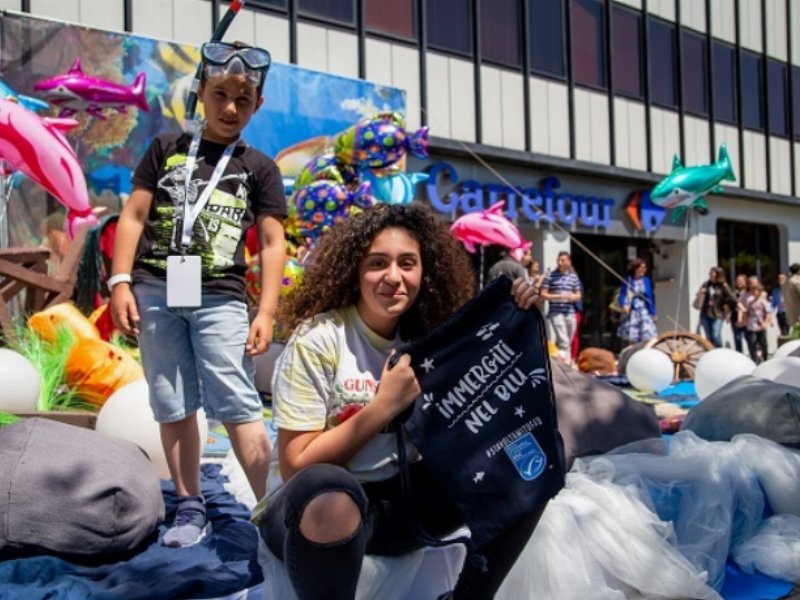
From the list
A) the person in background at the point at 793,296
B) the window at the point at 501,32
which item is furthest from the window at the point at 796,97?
the window at the point at 501,32

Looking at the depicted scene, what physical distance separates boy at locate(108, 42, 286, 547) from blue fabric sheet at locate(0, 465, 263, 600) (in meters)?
0.12

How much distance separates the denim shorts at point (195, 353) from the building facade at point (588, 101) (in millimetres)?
6303

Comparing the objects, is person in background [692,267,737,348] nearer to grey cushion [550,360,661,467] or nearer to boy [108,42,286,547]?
grey cushion [550,360,661,467]

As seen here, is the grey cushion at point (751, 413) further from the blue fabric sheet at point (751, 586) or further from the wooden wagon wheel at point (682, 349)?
the wooden wagon wheel at point (682, 349)

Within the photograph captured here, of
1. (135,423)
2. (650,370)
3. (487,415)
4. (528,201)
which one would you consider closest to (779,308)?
(528,201)

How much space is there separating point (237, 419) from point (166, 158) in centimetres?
91

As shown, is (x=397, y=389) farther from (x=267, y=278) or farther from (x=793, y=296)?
(x=793, y=296)

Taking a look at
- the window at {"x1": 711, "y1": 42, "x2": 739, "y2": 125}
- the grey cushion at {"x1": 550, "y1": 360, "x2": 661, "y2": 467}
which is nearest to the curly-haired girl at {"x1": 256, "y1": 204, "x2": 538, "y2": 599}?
the grey cushion at {"x1": 550, "y1": 360, "x2": 661, "y2": 467}

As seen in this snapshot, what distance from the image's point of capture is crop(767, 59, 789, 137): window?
16031mm

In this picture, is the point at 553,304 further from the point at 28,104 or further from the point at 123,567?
the point at 123,567

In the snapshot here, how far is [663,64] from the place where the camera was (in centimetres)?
1398

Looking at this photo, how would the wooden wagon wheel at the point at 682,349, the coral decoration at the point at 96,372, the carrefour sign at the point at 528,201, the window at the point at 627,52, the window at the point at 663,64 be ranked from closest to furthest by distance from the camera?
the coral decoration at the point at 96,372
the wooden wagon wheel at the point at 682,349
the carrefour sign at the point at 528,201
the window at the point at 627,52
the window at the point at 663,64

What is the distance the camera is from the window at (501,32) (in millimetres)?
11566

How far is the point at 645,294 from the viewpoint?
1002cm
